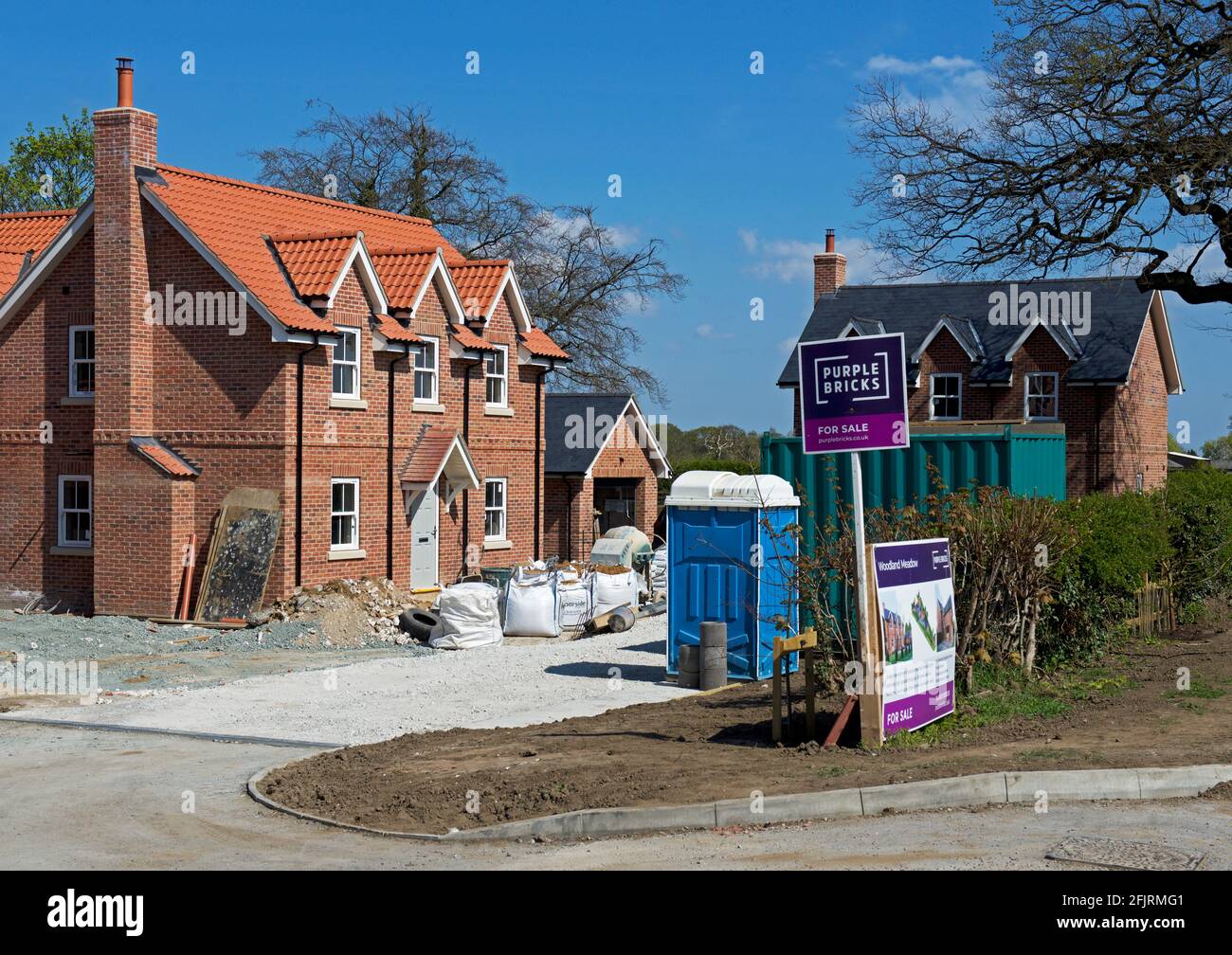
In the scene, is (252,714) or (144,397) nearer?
(252,714)

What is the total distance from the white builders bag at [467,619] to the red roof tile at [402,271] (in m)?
7.43

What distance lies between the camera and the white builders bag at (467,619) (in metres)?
23.1

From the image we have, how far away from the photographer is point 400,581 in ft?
92.4

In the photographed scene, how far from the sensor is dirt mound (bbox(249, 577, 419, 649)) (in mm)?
23828

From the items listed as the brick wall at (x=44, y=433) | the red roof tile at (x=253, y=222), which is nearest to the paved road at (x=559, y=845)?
the red roof tile at (x=253, y=222)

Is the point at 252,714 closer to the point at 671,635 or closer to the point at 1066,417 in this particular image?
the point at 671,635

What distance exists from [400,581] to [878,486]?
41.8ft

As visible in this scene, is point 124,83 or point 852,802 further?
point 124,83

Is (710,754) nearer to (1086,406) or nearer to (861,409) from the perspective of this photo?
(861,409)

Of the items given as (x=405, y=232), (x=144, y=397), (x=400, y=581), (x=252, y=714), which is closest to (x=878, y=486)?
(x=252, y=714)

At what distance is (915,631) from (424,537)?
18.2 meters

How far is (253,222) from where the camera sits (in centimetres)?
2802

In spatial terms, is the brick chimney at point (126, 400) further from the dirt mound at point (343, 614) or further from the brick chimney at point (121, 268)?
the dirt mound at point (343, 614)

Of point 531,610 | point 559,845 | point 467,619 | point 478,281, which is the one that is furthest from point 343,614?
point 559,845
